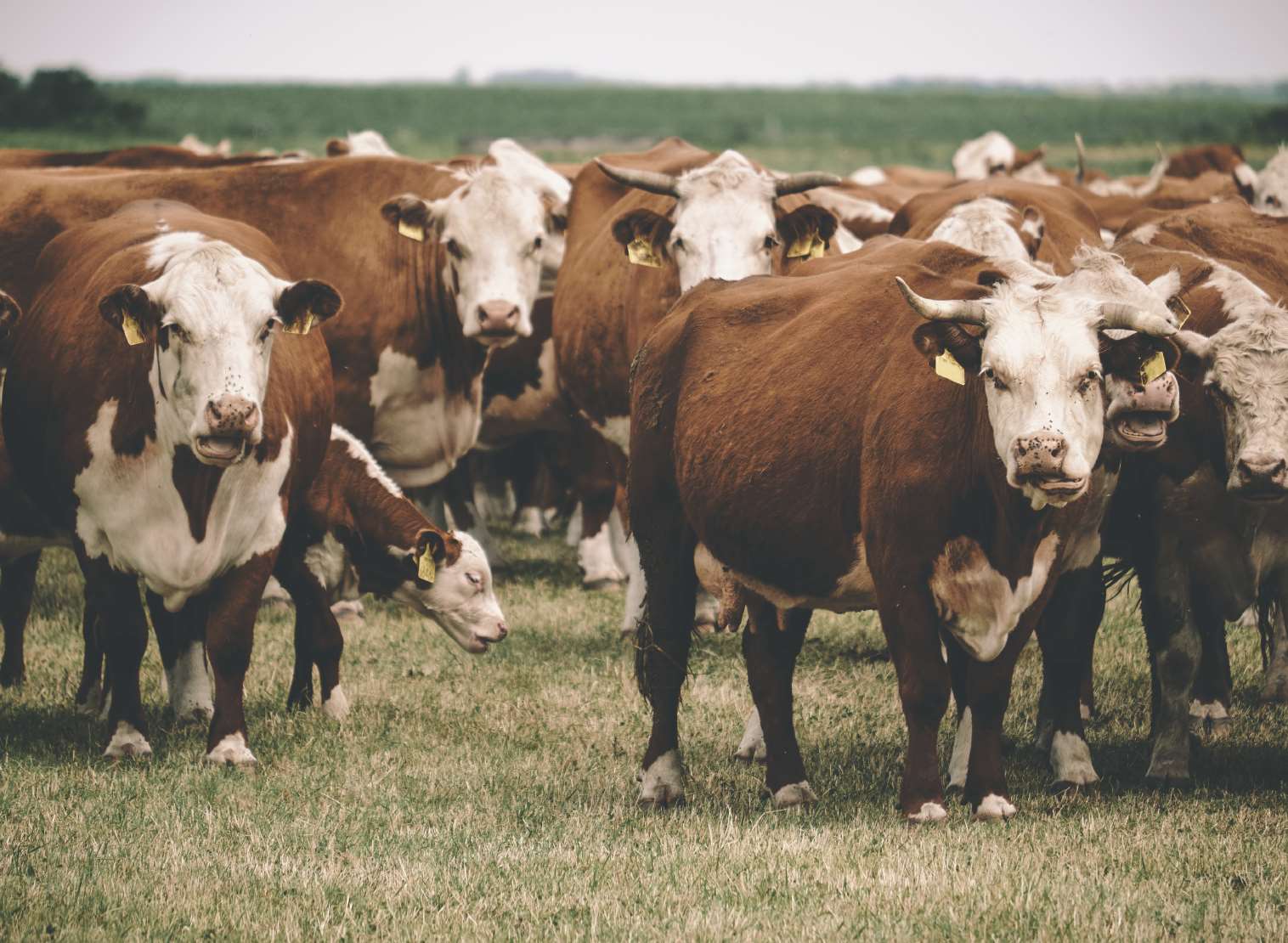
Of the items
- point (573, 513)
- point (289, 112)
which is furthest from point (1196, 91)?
point (573, 513)

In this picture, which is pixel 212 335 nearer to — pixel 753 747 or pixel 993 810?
pixel 753 747

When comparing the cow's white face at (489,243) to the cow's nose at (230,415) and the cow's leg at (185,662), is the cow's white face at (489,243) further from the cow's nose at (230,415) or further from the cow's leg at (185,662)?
the cow's nose at (230,415)

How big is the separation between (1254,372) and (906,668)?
1.87 metres

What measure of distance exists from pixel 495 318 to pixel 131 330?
364 centimetres

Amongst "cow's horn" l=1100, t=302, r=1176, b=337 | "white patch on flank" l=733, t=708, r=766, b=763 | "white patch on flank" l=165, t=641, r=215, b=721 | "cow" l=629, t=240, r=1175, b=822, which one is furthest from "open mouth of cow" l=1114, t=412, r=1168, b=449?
"white patch on flank" l=165, t=641, r=215, b=721

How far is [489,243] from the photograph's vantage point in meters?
11.2

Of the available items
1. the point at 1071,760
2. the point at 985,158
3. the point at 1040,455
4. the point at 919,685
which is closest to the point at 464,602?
the point at 1071,760

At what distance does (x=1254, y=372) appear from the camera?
22.4ft

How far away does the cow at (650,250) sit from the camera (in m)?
9.70

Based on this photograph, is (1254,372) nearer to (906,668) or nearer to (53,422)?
(906,668)

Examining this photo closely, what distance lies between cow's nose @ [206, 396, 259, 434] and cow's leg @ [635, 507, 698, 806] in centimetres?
171

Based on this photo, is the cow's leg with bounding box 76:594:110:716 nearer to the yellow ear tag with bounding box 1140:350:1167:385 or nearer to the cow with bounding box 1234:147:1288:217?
the yellow ear tag with bounding box 1140:350:1167:385

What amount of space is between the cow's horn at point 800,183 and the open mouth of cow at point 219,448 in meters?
3.96

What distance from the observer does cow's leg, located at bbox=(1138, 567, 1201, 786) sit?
288 inches
